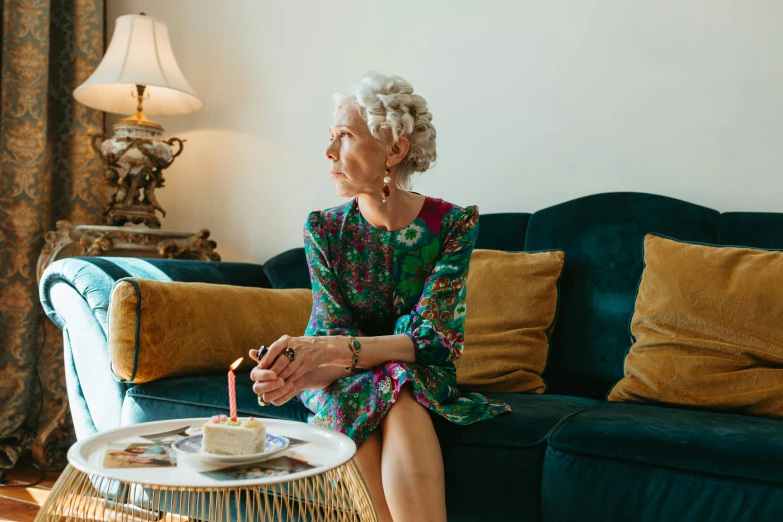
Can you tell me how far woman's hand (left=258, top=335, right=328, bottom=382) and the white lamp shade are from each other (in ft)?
5.17

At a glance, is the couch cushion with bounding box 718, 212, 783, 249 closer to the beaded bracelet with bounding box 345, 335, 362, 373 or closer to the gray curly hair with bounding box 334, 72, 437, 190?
the gray curly hair with bounding box 334, 72, 437, 190

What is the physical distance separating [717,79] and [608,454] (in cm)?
127

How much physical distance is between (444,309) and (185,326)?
701 millimetres

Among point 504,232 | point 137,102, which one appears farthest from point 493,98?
point 137,102

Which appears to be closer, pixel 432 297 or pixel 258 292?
pixel 432 297

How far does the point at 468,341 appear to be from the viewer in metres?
1.99

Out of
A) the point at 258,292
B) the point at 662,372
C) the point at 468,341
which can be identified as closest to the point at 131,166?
the point at 258,292

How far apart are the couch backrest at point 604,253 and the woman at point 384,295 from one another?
513 millimetres

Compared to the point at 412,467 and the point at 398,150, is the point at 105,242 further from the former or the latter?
the point at 412,467

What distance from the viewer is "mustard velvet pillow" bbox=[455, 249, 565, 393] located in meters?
1.92

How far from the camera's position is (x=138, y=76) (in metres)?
2.59

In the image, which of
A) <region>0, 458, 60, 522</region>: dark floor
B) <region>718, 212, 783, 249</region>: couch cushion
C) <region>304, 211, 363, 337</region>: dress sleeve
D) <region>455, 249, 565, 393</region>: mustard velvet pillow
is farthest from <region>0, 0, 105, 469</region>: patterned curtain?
<region>718, 212, 783, 249</region>: couch cushion

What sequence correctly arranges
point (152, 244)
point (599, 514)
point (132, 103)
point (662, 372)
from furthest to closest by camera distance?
point (132, 103), point (152, 244), point (662, 372), point (599, 514)

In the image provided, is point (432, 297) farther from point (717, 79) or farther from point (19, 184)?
point (19, 184)
